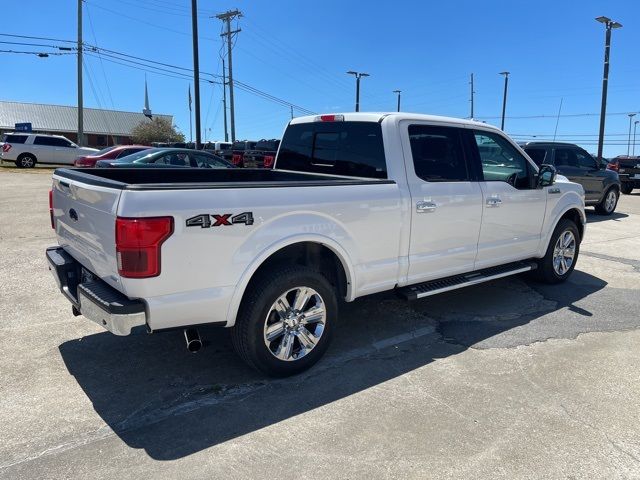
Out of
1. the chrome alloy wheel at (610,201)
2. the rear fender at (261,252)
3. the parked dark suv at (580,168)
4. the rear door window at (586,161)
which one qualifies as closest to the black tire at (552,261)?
the rear fender at (261,252)

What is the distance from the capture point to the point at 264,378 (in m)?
3.80

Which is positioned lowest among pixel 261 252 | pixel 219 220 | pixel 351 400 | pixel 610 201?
pixel 351 400

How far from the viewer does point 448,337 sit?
→ 466 cm

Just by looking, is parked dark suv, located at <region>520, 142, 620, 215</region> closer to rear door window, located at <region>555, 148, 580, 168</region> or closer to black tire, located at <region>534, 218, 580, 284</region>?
rear door window, located at <region>555, 148, 580, 168</region>

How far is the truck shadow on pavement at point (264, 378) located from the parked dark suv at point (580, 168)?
26.9 feet

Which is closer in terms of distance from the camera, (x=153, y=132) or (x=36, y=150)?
(x=36, y=150)

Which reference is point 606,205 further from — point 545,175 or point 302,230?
point 302,230

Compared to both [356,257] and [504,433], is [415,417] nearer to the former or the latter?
[504,433]

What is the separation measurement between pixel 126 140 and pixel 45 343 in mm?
78200

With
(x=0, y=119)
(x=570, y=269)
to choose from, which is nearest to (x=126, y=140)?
(x=0, y=119)

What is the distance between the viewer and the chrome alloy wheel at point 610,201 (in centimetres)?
1397

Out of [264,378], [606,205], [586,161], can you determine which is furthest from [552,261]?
[606,205]

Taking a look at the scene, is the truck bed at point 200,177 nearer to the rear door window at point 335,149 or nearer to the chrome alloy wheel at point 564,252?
the rear door window at point 335,149

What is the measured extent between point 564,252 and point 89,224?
220 inches
